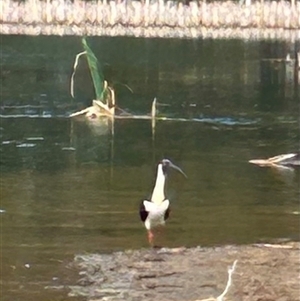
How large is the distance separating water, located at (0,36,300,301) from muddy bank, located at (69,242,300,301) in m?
0.23

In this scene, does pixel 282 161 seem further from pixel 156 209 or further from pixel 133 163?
pixel 156 209

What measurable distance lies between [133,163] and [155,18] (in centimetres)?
1977

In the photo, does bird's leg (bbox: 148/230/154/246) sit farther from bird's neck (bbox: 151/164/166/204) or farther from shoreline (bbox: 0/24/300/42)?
shoreline (bbox: 0/24/300/42)

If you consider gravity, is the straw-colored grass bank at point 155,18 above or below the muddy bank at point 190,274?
above

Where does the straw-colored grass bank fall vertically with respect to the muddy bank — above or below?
above

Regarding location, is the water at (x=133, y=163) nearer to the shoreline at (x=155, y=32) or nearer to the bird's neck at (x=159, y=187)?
the bird's neck at (x=159, y=187)

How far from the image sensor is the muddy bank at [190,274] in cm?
701

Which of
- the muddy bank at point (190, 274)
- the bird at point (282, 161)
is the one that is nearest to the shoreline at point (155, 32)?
the bird at point (282, 161)

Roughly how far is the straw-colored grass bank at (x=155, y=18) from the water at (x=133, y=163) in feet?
25.2

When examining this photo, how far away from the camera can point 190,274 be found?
7.42m

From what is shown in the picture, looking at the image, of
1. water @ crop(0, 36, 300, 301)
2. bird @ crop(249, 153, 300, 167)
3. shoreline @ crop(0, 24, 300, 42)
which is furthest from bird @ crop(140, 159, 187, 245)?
shoreline @ crop(0, 24, 300, 42)

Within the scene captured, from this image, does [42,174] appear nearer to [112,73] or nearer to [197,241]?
[197,241]

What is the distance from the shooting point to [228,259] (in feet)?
26.0

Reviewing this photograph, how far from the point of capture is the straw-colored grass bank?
31438mm
